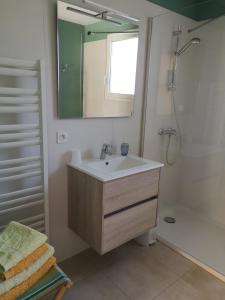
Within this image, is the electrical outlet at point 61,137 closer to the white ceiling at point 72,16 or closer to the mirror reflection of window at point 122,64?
the mirror reflection of window at point 122,64

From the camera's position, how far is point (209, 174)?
2.76 metres

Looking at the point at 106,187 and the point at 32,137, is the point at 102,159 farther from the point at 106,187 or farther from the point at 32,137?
the point at 32,137

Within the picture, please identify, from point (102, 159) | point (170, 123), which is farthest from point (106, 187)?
point (170, 123)

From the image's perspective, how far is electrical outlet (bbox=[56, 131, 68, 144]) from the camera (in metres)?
1.85

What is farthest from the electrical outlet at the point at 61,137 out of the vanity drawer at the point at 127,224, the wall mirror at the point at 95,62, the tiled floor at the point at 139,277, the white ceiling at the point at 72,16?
the tiled floor at the point at 139,277

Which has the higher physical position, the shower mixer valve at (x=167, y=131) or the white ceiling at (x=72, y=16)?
the white ceiling at (x=72, y=16)

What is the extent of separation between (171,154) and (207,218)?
2.79 ft

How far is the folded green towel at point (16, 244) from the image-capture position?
1119mm

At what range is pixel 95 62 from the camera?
194 cm

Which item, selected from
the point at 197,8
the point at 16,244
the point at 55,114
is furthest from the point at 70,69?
the point at 197,8

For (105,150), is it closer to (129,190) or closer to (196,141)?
(129,190)

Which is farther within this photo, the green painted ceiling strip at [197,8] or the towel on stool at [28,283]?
the green painted ceiling strip at [197,8]

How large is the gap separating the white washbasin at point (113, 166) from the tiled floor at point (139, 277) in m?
0.83

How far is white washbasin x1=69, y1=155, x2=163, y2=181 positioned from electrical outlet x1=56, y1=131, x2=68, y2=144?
8.0 inches
